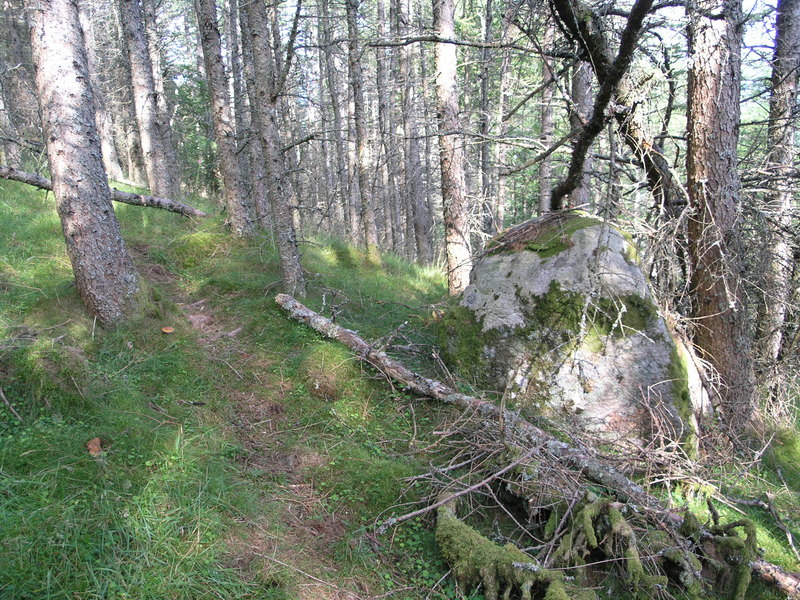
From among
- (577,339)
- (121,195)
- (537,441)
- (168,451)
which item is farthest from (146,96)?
(537,441)

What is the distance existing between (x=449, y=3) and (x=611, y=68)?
4907 millimetres

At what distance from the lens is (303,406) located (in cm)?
450

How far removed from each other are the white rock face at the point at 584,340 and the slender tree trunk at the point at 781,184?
1429 mm

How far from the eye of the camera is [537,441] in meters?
3.84

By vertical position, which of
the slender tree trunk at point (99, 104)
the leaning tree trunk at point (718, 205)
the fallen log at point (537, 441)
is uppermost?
the slender tree trunk at point (99, 104)

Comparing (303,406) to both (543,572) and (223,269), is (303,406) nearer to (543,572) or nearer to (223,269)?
(543,572)

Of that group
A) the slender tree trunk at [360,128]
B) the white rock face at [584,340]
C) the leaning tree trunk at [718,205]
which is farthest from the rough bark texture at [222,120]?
the leaning tree trunk at [718,205]

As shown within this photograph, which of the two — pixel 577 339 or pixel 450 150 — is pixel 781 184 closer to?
pixel 577 339

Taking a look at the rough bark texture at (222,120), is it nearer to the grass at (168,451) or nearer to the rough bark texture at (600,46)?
the grass at (168,451)

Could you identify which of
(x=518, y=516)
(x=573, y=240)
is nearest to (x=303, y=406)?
(x=518, y=516)

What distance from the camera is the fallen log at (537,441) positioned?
3000 millimetres

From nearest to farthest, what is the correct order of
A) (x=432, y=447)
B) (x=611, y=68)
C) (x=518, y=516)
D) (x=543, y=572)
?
(x=543, y=572) < (x=611, y=68) < (x=518, y=516) < (x=432, y=447)

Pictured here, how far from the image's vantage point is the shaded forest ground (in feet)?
8.48

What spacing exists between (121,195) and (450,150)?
5.10m
